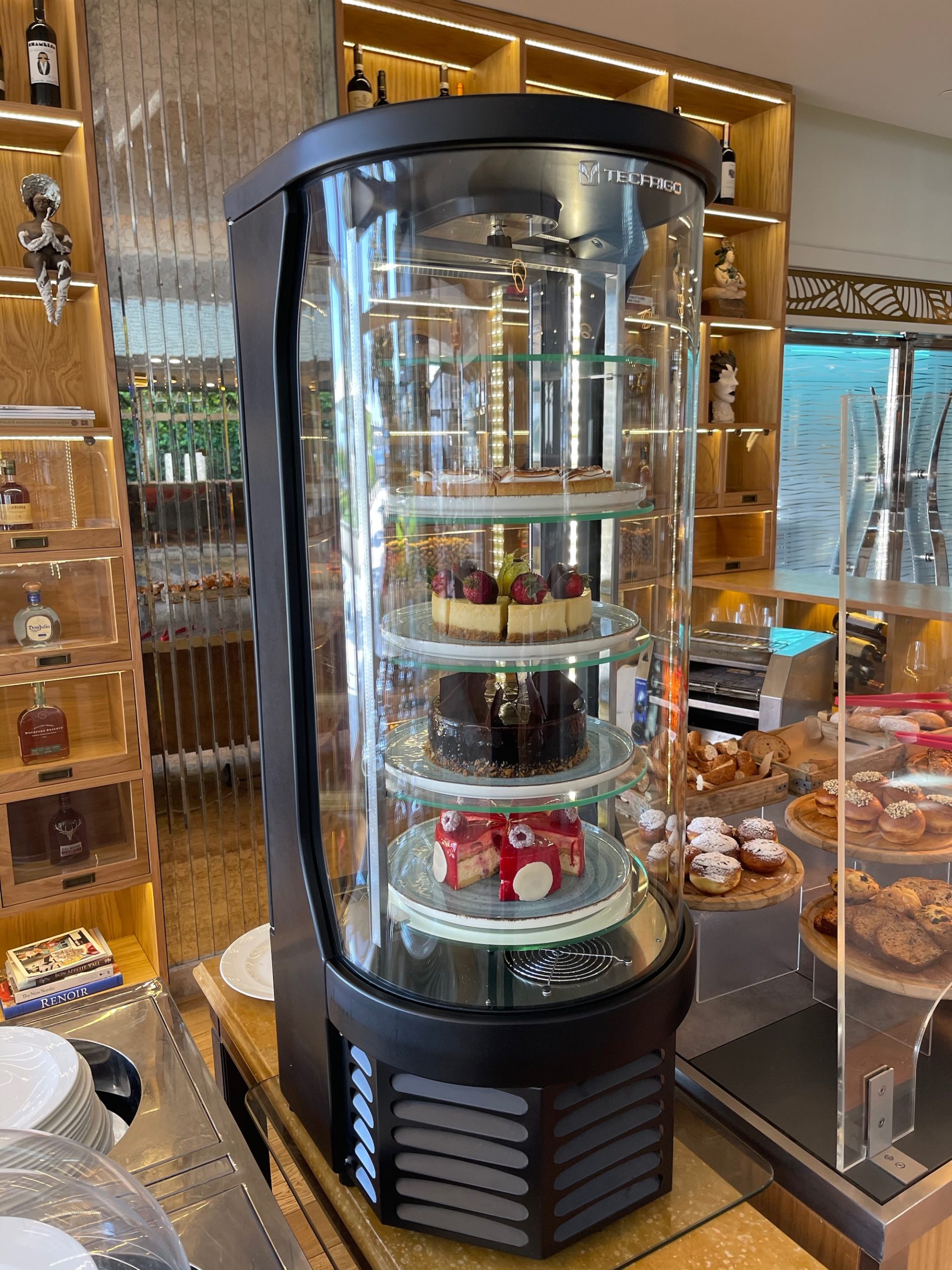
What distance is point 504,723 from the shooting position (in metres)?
0.96

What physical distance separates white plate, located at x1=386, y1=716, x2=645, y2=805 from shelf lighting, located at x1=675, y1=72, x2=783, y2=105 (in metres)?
3.34

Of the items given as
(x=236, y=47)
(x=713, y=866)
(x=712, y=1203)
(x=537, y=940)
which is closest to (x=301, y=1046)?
(x=537, y=940)

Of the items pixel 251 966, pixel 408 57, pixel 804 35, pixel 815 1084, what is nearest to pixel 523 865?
pixel 815 1084

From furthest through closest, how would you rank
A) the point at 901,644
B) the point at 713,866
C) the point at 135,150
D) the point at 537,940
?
the point at 135,150 < the point at 713,866 < the point at 901,644 < the point at 537,940

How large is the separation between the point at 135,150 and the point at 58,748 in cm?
173

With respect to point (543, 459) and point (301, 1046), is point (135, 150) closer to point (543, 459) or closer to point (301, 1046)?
point (543, 459)

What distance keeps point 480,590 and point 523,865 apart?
29cm

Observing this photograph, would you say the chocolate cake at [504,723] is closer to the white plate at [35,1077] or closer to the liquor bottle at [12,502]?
the white plate at [35,1077]

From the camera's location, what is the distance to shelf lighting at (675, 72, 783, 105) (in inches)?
139

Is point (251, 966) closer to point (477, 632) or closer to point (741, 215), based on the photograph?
point (477, 632)

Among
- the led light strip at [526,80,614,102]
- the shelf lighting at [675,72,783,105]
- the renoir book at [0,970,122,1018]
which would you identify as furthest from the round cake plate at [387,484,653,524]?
the shelf lighting at [675,72,783,105]

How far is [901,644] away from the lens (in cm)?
125

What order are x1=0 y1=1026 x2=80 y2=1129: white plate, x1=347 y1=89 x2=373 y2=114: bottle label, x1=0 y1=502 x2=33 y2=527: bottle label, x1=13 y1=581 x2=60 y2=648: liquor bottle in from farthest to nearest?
x1=347 y1=89 x2=373 y2=114: bottle label
x1=13 y1=581 x2=60 y2=648: liquor bottle
x1=0 y1=502 x2=33 y2=527: bottle label
x1=0 y1=1026 x2=80 y2=1129: white plate

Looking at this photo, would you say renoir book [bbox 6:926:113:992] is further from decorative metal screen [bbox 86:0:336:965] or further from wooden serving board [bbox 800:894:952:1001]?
wooden serving board [bbox 800:894:952:1001]
